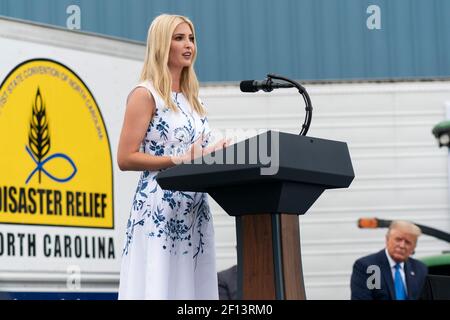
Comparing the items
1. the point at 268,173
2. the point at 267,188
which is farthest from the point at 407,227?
the point at 268,173

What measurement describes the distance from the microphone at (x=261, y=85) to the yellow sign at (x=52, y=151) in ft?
7.24

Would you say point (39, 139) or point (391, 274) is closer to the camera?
point (39, 139)

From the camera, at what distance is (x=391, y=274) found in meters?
8.16

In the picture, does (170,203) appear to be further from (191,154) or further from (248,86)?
(248,86)

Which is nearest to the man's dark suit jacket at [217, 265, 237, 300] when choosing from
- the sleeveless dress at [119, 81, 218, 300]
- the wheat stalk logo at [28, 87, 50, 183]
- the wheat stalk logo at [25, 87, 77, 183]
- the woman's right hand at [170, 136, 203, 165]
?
the wheat stalk logo at [25, 87, 77, 183]

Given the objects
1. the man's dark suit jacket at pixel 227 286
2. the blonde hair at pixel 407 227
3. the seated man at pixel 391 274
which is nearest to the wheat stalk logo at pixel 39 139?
the man's dark suit jacket at pixel 227 286

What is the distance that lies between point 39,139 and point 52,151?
0.33ft

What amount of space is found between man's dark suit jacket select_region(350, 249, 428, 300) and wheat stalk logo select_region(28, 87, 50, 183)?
2660 mm

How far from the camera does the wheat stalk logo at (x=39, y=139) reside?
6215 mm

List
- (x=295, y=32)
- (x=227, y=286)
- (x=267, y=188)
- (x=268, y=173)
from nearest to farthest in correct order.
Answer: (x=268, y=173) → (x=267, y=188) → (x=227, y=286) → (x=295, y=32)

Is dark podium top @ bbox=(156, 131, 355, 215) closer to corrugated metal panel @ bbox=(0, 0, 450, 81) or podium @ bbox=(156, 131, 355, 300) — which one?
podium @ bbox=(156, 131, 355, 300)

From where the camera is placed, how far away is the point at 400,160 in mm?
9586
